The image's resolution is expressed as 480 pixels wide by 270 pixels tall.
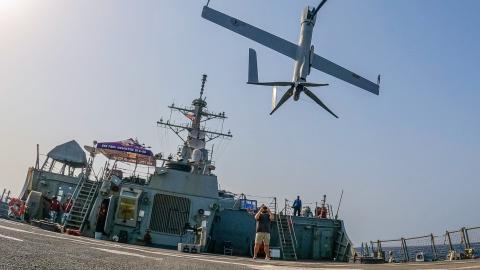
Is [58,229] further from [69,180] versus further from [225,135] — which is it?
[225,135]

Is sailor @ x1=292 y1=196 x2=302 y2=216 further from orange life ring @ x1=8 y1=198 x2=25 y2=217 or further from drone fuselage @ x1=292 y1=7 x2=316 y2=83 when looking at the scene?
orange life ring @ x1=8 y1=198 x2=25 y2=217

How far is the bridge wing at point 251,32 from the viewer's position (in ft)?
80.2

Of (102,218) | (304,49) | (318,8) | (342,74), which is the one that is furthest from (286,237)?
(318,8)

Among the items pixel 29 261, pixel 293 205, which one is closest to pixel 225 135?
pixel 293 205

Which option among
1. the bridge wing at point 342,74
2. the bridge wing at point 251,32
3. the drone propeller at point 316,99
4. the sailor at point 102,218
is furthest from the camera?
the bridge wing at point 342,74

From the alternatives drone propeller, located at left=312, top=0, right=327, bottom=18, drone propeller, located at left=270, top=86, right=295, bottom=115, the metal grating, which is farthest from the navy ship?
drone propeller, located at left=312, top=0, right=327, bottom=18

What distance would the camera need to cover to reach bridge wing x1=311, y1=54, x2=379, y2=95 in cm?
2667

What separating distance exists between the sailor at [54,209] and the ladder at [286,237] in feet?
39.0

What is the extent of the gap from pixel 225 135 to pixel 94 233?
17674 millimetres

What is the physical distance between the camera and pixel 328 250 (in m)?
22.4

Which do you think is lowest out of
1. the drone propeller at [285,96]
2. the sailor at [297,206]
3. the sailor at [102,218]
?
the sailor at [102,218]

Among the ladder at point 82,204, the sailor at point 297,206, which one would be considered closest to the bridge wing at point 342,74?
the sailor at point 297,206

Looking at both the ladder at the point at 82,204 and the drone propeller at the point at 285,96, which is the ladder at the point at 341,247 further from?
the ladder at the point at 82,204

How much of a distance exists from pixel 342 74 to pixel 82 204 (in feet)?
61.5
